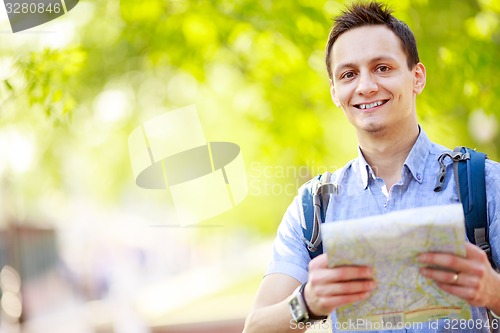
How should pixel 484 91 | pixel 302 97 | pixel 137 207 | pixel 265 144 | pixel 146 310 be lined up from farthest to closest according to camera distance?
1. pixel 146 310
2. pixel 137 207
3. pixel 265 144
4. pixel 302 97
5. pixel 484 91

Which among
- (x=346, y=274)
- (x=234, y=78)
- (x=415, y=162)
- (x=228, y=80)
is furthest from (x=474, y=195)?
(x=228, y=80)

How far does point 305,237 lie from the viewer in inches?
83.9

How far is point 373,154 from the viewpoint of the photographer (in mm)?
2199

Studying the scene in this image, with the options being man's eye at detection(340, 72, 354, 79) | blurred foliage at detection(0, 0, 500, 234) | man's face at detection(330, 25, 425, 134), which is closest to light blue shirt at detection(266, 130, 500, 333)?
man's face at detection(330, 25, 425, 134)

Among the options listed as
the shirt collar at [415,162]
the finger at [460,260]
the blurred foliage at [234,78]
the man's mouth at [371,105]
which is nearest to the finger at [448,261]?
the finger at [460,260]

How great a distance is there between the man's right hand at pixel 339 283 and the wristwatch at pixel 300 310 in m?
0.09

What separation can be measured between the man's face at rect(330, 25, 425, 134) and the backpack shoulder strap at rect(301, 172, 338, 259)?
20 centimetres

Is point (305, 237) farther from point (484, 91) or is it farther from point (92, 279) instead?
point (92, 279)

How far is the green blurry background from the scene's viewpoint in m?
4.66

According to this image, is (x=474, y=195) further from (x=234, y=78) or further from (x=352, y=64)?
(x=234, y=78)

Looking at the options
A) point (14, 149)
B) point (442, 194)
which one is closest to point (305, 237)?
point (442, 194)

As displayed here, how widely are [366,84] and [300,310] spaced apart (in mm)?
661

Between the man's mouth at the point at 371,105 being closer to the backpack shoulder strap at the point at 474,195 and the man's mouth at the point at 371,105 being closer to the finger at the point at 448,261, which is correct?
the backpack shoulder strap at the point at 474,195

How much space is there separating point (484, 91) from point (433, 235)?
11.2 ft
